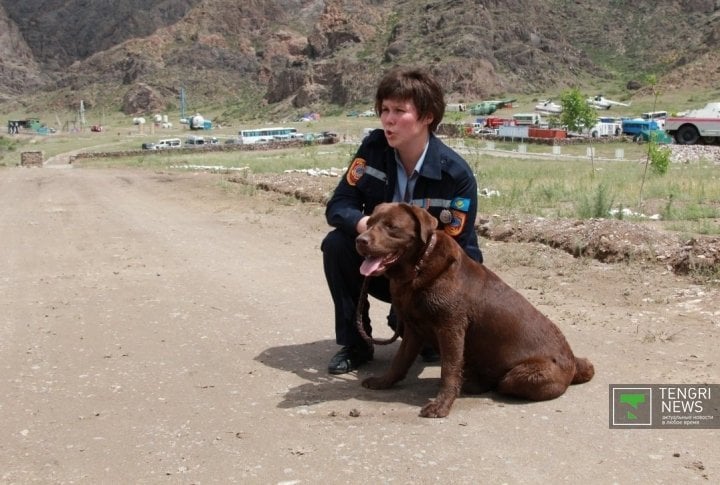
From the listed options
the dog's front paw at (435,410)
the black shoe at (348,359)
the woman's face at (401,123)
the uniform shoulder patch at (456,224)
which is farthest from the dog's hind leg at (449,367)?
the woman's face at (401,123)

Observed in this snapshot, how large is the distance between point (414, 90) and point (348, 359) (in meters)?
1.68

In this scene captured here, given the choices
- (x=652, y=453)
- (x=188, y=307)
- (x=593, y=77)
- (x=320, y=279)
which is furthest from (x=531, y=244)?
(x=593, y=77)

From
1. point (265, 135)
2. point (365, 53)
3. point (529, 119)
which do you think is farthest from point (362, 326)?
point (365, 53)

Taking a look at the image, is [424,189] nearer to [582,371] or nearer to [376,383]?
[376,383]

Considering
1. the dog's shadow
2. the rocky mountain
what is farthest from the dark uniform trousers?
the rocky mountain

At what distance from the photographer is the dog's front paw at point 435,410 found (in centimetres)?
397

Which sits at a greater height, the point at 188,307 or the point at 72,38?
the point at 72,38

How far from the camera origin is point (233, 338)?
217 inches

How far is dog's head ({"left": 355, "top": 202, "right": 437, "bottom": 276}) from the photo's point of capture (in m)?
3.85

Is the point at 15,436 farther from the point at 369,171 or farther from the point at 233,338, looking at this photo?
the point at 369,171

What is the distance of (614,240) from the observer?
8.02m

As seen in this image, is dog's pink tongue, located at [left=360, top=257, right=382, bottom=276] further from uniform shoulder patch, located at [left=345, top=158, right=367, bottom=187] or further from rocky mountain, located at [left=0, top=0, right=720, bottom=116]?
rocky mountain, located at [left=0, top=0, right=720, bottom=116]

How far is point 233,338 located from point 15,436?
188cm

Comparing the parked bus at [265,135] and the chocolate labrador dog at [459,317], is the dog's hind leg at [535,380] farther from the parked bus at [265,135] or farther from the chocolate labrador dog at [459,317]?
the parked bus at [265,135]
